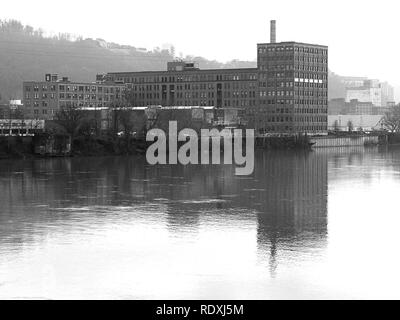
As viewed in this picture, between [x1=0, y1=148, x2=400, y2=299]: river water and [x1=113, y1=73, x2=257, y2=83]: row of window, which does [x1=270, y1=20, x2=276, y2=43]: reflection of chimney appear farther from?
[x1=0, y1=148, x2=400, y2=299]: river water

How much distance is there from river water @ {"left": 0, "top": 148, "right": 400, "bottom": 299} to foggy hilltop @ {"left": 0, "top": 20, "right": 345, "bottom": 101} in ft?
305

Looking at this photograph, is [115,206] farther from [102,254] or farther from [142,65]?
[142,65]

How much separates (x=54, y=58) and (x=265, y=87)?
6404 centimetres

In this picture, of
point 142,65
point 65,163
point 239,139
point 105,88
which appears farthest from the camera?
point 142,65

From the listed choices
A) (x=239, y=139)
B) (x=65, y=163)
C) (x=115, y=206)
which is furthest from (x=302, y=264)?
(x=239, y=139)

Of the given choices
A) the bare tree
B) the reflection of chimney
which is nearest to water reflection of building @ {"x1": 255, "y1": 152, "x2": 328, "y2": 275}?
the bare tree

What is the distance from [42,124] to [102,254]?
49.8 meters

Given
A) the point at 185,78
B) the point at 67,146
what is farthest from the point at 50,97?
the point at 67,146

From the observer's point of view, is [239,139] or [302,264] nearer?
[302,264]

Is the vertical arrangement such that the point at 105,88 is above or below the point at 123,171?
above

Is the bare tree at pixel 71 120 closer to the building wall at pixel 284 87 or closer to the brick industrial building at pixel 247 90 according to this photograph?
the brick industrial building at pixel 247 90

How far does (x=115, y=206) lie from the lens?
1036 inches

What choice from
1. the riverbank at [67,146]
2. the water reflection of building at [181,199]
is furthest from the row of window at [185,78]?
the water reflection of building at [181,199]

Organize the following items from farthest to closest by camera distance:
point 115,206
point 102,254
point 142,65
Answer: point 142,65 < point 115,206 < point 102,254
